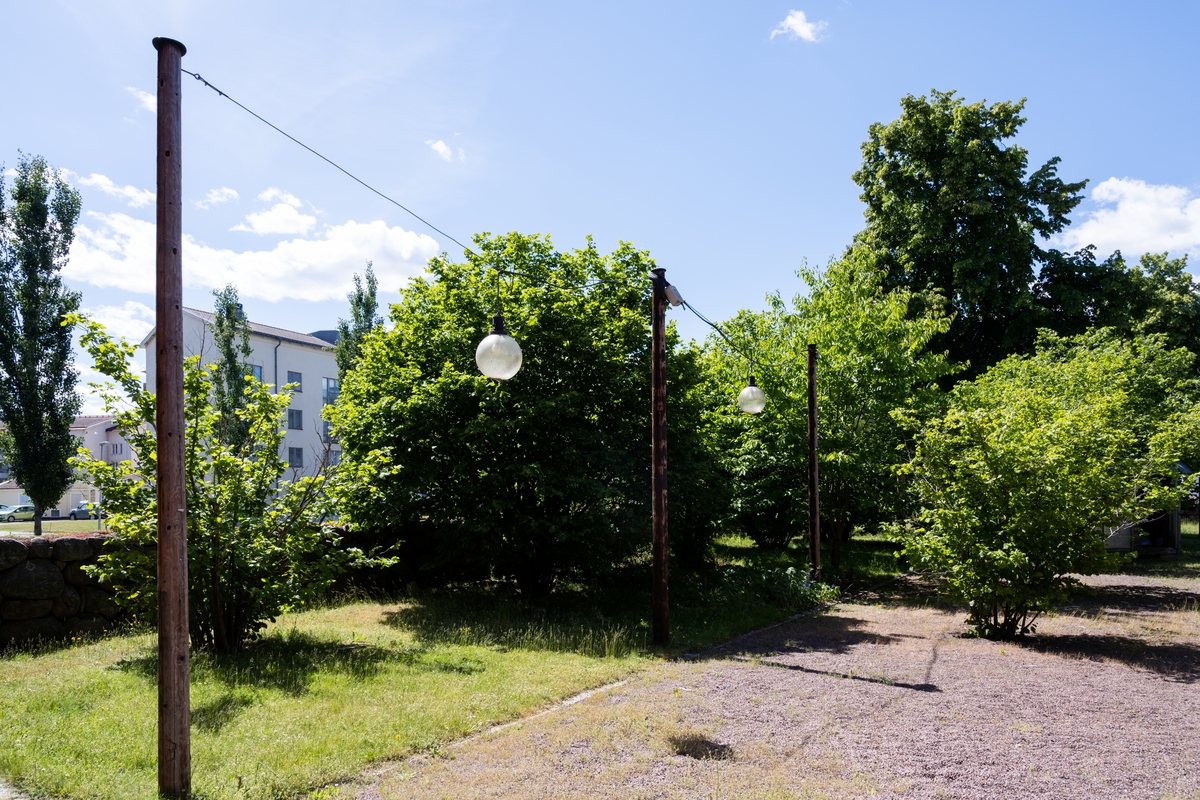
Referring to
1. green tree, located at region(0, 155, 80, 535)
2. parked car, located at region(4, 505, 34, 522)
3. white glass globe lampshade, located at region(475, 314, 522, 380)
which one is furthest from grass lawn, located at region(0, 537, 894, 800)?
parked car, located at region(4, 505, 34, 522)

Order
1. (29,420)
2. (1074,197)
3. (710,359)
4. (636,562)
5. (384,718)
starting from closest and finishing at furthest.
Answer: (384,718) → (636,562) → (710,359) → (29,420) → (1074,197)

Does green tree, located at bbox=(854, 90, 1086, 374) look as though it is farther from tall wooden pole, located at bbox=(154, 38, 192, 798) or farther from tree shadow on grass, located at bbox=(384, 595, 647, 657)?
tall wooden pole, located at bbox=(154, 38, 192, 798)

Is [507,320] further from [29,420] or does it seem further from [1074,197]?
[1074,197]

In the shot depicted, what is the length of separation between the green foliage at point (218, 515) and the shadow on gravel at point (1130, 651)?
30.2 feet

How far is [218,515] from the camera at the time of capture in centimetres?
845

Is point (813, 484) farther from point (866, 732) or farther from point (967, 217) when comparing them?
point (967, 217)

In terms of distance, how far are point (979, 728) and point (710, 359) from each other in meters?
14.9

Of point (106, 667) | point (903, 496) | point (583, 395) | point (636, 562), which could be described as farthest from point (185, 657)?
point (903, 496)

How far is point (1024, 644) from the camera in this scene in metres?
10.3

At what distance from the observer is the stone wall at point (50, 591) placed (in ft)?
30.0

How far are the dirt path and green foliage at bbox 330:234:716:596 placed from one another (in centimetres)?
376

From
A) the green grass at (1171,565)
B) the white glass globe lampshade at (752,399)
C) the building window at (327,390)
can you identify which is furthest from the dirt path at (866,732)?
the building window at (327,390)

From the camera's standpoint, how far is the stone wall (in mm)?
9141

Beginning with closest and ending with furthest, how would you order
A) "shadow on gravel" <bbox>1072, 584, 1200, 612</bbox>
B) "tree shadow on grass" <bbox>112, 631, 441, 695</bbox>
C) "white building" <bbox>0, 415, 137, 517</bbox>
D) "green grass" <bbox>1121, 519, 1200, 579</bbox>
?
"tree shadow on grass" <bbox>112, 631, 441, 695</bbox>, "shadow on gravel" <bbox>1072, 584, 1200, 612</bbox>, "green grass" <bbox>1121, 519, 1200, 579</bbox>, "white building" <bbox>0, 415, 137, 517</bbox>
